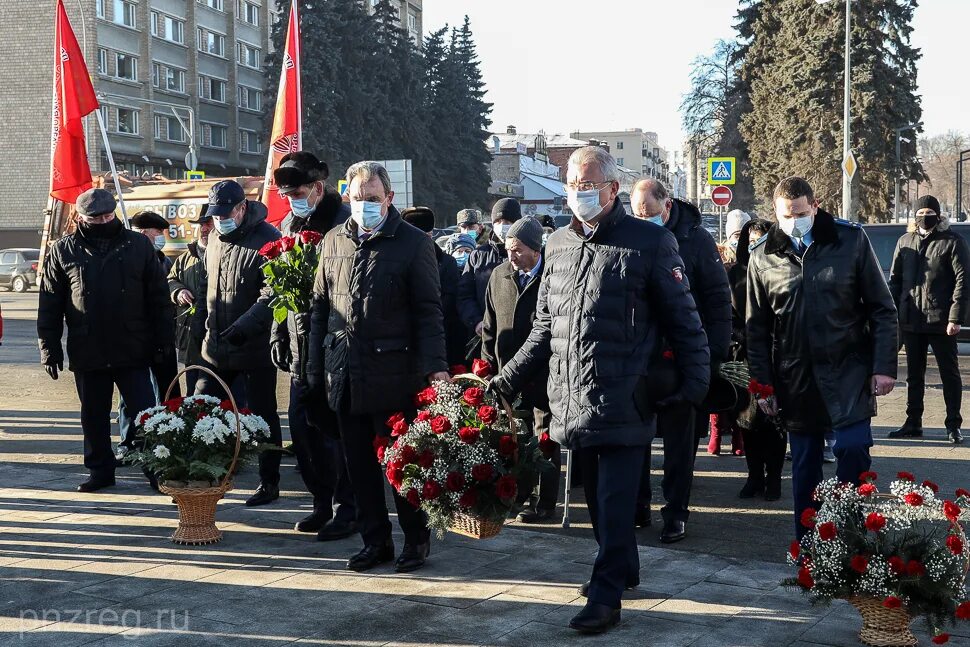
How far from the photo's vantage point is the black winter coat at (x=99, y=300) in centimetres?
806

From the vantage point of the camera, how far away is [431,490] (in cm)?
558

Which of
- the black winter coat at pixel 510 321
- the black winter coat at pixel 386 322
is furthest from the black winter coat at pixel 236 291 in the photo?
the black winter coat at pixel 386 322

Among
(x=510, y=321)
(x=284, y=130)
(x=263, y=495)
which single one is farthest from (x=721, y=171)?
(x=263, y=495)

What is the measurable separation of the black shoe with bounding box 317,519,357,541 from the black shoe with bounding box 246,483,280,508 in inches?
36.7

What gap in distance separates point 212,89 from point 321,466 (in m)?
58.3

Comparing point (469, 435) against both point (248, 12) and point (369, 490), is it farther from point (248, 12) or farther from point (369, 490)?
point (248, 12)

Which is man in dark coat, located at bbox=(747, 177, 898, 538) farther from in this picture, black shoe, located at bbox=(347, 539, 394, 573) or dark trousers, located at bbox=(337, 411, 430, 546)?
black shoe, located at bbox=(347, 539, 394, 573)

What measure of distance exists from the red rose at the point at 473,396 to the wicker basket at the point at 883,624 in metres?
1.90

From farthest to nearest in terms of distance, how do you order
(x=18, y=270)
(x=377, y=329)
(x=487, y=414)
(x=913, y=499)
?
(x=18, y=270), (x=377, y=329), (x=487, y=414), (x=913, y=499)

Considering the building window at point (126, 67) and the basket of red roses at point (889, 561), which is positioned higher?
the building window at point (126, 67)

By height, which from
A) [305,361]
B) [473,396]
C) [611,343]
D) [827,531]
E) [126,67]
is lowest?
[827,531]

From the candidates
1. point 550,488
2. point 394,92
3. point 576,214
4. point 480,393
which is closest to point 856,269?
point 576,214

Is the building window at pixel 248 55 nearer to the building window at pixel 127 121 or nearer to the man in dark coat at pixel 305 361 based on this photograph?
the building window at pixel 127 121

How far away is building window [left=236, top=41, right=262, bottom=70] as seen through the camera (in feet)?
213
